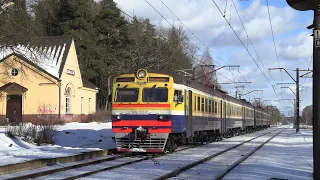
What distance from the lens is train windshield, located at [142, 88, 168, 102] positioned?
16922 mm

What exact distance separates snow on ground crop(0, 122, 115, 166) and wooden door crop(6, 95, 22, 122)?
55.2ft

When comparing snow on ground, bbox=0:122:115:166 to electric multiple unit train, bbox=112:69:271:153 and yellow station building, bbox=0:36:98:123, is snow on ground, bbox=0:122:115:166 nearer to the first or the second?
electric multiple unit train, bbox=112:69:271:153

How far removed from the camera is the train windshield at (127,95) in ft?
56.3

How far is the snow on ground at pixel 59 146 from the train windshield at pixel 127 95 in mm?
2529

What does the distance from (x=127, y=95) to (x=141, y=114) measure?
1.06 meters

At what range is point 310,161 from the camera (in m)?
15.8

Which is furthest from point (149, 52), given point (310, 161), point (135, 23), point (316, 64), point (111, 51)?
point (316, 64)

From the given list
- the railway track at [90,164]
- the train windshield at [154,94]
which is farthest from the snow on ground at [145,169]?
the train windshield at [154,94]

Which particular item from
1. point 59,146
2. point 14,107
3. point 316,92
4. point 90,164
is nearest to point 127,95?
point 90,164

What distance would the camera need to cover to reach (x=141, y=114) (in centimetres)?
1672

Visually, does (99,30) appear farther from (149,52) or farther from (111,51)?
(149,52)

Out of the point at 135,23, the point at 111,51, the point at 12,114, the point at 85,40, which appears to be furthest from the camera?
the point at 135,23

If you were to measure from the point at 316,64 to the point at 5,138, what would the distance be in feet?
51.7

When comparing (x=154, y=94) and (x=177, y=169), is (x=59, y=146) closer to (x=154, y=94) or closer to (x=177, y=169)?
(x=154, y=94)
